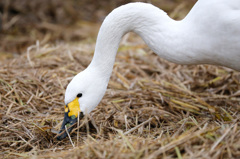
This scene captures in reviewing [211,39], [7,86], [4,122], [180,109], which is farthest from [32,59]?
[211,39]

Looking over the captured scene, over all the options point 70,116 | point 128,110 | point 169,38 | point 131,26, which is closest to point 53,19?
point 128,110

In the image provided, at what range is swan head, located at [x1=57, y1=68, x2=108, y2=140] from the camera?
305cm

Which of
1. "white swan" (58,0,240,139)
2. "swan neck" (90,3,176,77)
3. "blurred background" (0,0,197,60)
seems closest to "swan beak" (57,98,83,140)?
"white swan" (58,0,240,139)

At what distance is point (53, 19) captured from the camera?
8.02 meters

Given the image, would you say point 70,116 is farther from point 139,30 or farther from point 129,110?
point 139,30

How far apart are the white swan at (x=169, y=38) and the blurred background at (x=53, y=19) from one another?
12.2 ft

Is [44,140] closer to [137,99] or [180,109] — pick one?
[137,99]

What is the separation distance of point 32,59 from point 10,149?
2288mm

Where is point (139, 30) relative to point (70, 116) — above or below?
above

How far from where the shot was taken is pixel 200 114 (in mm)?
3555

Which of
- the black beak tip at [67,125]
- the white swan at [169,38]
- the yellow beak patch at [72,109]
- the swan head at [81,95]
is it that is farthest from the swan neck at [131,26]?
the black beak tip at [67,125]

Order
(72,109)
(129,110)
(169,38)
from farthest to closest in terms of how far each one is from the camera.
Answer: (129,110) → (72,109) → (169,38)

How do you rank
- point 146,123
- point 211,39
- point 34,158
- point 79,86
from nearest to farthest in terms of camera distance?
point 34,158
point 211,39
point 79,86
point 146,123

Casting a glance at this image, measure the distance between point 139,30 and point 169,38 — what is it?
324 mm
